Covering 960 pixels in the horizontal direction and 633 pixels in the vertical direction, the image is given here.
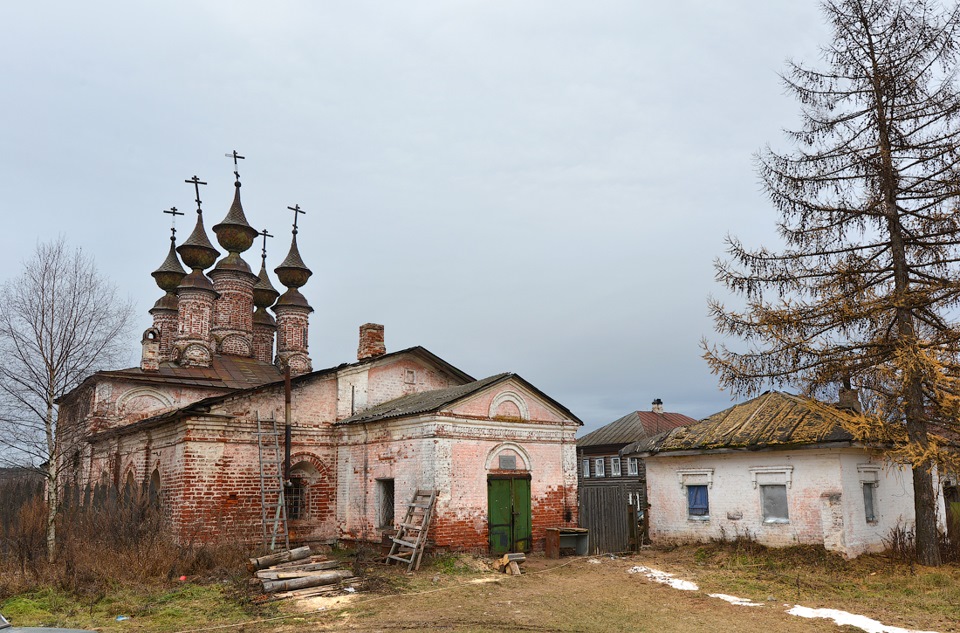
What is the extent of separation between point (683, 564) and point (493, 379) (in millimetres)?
5896

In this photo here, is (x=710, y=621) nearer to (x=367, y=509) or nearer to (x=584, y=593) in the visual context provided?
(x=584, y=593)

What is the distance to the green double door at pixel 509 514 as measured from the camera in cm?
1596

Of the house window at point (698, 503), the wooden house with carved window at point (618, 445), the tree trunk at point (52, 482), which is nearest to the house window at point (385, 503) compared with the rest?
the tree trunk at point (52, 482)

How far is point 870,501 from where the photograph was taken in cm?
1512

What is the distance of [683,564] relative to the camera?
1495 cm

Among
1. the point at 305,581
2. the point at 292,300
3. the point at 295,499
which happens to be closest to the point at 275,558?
the point at 305,581

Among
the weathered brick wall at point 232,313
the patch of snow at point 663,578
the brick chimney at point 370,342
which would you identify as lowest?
the patch of snow at point 663,578

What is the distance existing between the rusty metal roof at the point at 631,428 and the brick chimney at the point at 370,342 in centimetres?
1858

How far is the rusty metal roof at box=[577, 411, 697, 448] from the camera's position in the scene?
35.0 m

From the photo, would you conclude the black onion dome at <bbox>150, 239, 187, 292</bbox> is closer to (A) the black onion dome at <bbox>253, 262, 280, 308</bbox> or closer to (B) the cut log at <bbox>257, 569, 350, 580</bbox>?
(A) the black onion dome at <bbox>253, 262, 280, 308</bbox>

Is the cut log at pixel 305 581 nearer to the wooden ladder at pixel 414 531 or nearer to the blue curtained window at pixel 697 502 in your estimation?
the wooden ladder at pixel 414 531

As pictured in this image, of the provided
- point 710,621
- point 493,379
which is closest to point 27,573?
point 493,379

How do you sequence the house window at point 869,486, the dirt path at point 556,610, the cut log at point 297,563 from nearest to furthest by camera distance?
the dirt path at point 556,610 < the cut log at point 297,563 < the house window at point 869,486

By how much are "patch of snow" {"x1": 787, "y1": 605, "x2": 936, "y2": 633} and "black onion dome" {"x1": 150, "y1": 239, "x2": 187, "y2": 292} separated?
26.0 metres
